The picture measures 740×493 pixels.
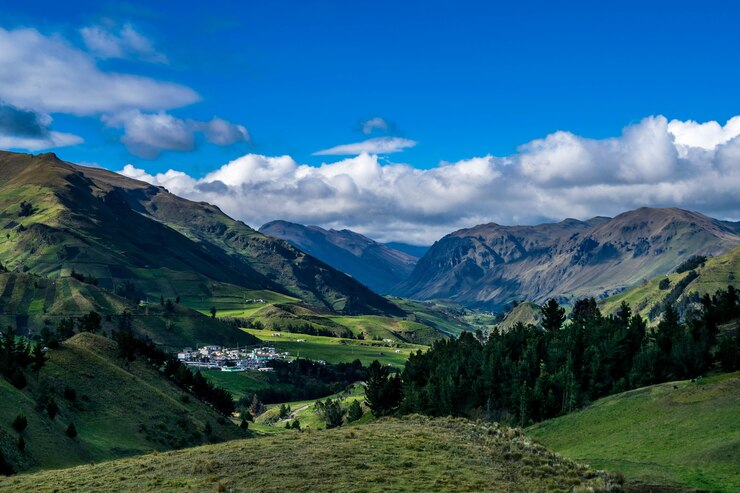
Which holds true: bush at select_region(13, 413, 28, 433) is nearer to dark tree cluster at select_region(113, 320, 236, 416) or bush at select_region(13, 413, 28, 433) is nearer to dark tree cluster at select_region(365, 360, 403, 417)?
dark tree cluster at select_region(113, 320, 236, 416)

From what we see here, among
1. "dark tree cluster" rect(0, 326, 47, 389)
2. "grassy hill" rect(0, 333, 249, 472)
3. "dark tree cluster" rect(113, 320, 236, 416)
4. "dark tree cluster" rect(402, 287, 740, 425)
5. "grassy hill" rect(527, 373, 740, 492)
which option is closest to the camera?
"grassy hill" rect(527, 373, 740, 492)

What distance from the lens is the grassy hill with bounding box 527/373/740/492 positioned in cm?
5847

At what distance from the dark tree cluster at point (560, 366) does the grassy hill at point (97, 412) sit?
4961cm

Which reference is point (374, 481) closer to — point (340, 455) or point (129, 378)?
point (340, 455)

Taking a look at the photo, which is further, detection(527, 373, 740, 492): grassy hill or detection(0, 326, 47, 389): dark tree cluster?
detection(0, 326, 47, 389): dark tree cluster

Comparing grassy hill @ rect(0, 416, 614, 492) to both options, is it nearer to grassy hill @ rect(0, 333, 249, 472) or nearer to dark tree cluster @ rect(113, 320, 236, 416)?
grassy hill @ rect(0, 333, 249, 472)

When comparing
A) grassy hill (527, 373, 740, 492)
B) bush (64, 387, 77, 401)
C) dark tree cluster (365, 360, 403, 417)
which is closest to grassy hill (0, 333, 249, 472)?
bush (64, 387, 77, 401)

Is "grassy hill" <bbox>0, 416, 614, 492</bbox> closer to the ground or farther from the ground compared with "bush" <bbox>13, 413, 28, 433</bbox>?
farther from the ground

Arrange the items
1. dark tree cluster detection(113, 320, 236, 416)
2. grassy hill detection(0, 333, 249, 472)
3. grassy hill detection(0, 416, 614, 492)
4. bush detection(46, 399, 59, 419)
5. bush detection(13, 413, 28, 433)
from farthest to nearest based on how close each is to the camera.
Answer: dark tree cluster detection(113, 320, 236, 416), bush detection(46, 399, 59, 419), grassy hill detection(0, 333, 249, 472), bush detection(13, 413, 28, 433), grassy hill detection(0, 416, 614, 492)

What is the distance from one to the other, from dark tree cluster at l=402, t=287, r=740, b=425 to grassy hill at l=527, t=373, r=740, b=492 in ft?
57.1

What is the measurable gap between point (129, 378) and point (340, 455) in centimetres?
10428

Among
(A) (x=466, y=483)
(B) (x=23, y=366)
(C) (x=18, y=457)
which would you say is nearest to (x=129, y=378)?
(B) (x=23, y=366)

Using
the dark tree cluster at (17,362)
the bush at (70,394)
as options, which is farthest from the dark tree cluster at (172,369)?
the bush at (70,394)

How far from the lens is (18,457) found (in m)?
82.1
